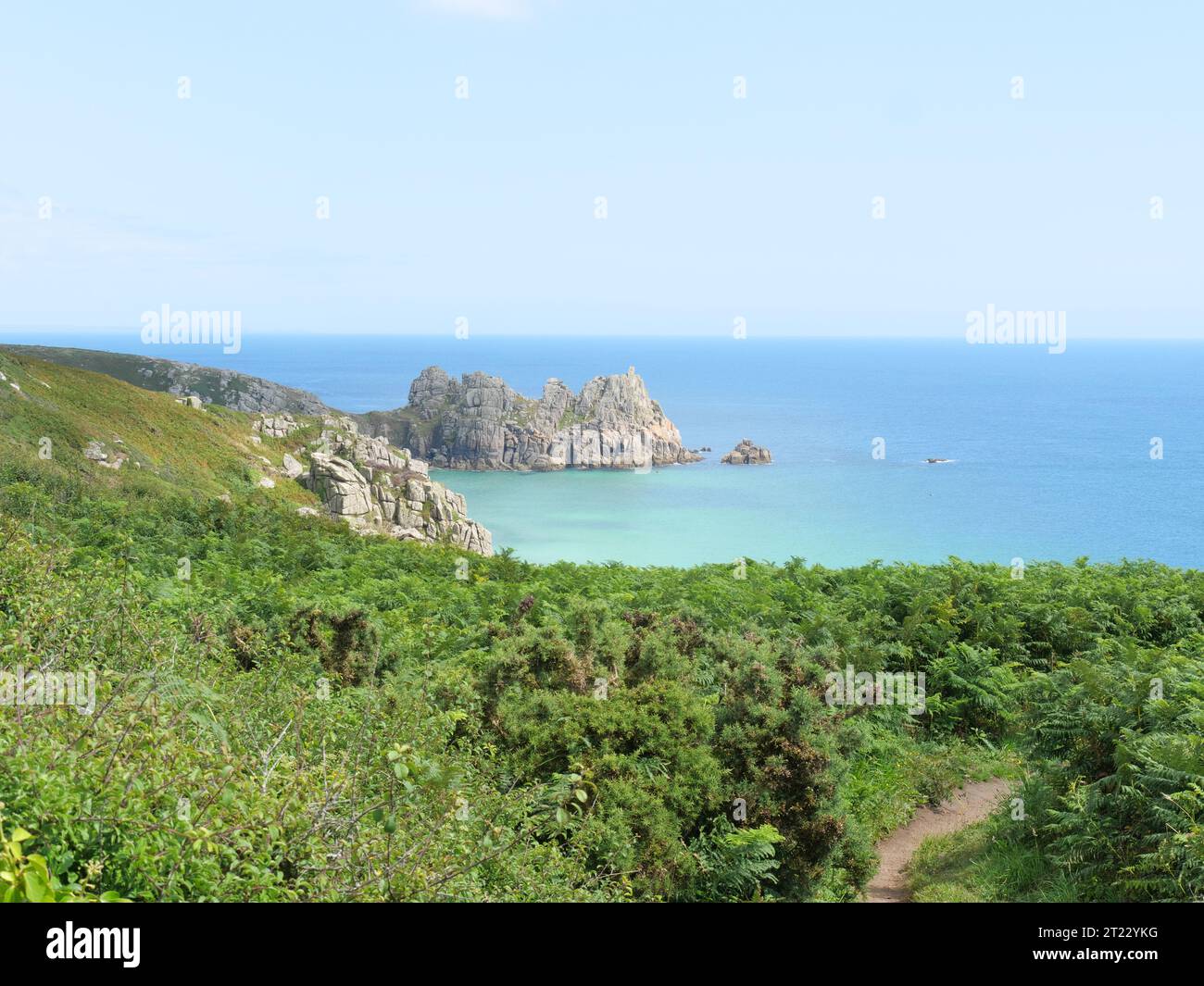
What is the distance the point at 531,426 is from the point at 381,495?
229 ft

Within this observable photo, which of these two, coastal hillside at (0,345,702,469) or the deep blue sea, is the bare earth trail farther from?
coastal hillside at (0,345,702,469)

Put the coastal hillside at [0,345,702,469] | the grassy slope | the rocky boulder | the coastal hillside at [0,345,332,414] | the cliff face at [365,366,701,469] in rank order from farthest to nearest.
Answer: the cliff face at [365,366,701,469]
the coastal hillside at [0,345,702,469]
the coastal hillside at [0,345,332,414]
the rocky boulder
the grassy slope

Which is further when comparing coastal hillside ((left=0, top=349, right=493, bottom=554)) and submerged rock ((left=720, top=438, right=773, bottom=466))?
submerged rock ((left=720, top=438, right=773, bottom=466))

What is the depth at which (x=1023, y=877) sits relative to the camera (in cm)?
845

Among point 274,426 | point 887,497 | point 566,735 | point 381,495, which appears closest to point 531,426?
point 887,497

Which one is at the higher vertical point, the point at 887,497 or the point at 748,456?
the point at 748,456

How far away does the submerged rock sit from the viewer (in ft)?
379

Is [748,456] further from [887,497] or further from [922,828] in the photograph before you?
[922,828]

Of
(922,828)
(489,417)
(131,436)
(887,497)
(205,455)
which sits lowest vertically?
(887,497)

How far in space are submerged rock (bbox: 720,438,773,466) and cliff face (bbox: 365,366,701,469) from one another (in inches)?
251

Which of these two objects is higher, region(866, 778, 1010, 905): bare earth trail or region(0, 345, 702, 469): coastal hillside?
region(0, 345, 702, 469): coastal hillside

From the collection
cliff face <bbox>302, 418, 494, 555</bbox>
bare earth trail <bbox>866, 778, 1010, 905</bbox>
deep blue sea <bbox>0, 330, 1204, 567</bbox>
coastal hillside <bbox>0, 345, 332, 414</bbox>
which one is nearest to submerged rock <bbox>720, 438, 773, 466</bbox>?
deep blue sea <bbox>0, 330, 1204, 567</bbox>

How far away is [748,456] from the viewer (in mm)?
116000
